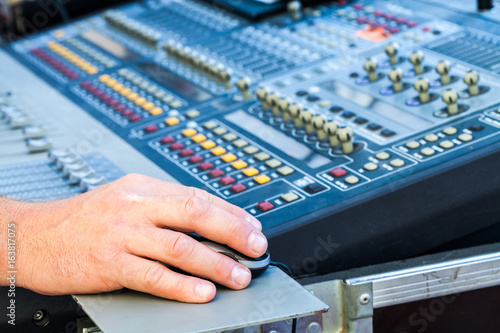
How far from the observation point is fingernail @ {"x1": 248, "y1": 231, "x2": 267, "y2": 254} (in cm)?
98

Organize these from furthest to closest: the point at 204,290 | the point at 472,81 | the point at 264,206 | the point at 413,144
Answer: the point at 472,81
the point at 413,144
the point at 264,206
the point at 204,290

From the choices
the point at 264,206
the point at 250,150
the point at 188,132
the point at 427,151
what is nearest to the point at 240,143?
the point at 250,150

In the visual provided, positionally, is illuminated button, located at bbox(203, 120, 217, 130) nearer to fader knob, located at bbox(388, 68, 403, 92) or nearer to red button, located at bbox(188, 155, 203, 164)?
red button, located at bbox(188, 155, 203, 164)

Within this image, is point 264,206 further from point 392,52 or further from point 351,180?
point 392,52

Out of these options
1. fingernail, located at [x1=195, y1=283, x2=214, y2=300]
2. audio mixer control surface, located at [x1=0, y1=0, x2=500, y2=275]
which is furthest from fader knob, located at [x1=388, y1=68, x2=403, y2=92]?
fingernail, located at [x1=195, y1=283, x2=214, y2=300]

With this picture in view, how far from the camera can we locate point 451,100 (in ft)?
4.40

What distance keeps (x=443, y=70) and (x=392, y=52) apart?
0.16 m

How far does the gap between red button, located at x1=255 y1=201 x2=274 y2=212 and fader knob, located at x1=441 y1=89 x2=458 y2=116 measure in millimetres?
410

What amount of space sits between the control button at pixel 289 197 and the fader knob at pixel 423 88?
1.27 ft

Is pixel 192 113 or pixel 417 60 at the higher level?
pixel 417 60

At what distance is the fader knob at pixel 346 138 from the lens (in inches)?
50.6

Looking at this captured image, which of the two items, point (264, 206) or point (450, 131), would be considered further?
point (450, 131)

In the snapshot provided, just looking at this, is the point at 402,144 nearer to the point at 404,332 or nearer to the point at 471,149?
the point at 471,149

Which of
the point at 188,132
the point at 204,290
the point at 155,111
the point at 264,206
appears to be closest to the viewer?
the point at 204,290
